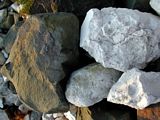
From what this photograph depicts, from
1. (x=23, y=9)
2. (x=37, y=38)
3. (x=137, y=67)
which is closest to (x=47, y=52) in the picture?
(x=37, y=38)

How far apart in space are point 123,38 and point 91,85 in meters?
0.30

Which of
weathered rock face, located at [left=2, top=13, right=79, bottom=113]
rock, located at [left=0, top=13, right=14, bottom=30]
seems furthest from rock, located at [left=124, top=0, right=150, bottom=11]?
rock, located at [left=0, top=13, right=14, bottom=30]

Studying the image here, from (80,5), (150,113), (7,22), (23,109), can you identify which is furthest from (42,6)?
(150,113)

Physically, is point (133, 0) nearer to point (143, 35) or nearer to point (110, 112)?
point (143, 35)

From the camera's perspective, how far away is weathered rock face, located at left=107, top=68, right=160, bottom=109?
201cm

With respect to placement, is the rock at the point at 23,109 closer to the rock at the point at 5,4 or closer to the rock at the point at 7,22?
the rock at the point at 7,22

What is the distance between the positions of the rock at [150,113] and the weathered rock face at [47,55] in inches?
16.8

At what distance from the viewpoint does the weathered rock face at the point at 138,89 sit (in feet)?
6.60

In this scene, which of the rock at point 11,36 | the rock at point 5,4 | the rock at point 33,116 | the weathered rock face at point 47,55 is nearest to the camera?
the weathered rock face at point 47,55

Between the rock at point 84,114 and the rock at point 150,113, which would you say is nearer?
the rock at point 150,113

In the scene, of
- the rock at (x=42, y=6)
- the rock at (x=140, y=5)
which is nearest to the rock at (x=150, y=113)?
the rock at (x=140, y=5)

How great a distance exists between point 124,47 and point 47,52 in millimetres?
407

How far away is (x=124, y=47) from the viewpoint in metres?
2.15

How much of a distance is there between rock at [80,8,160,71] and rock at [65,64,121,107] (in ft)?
0.21
